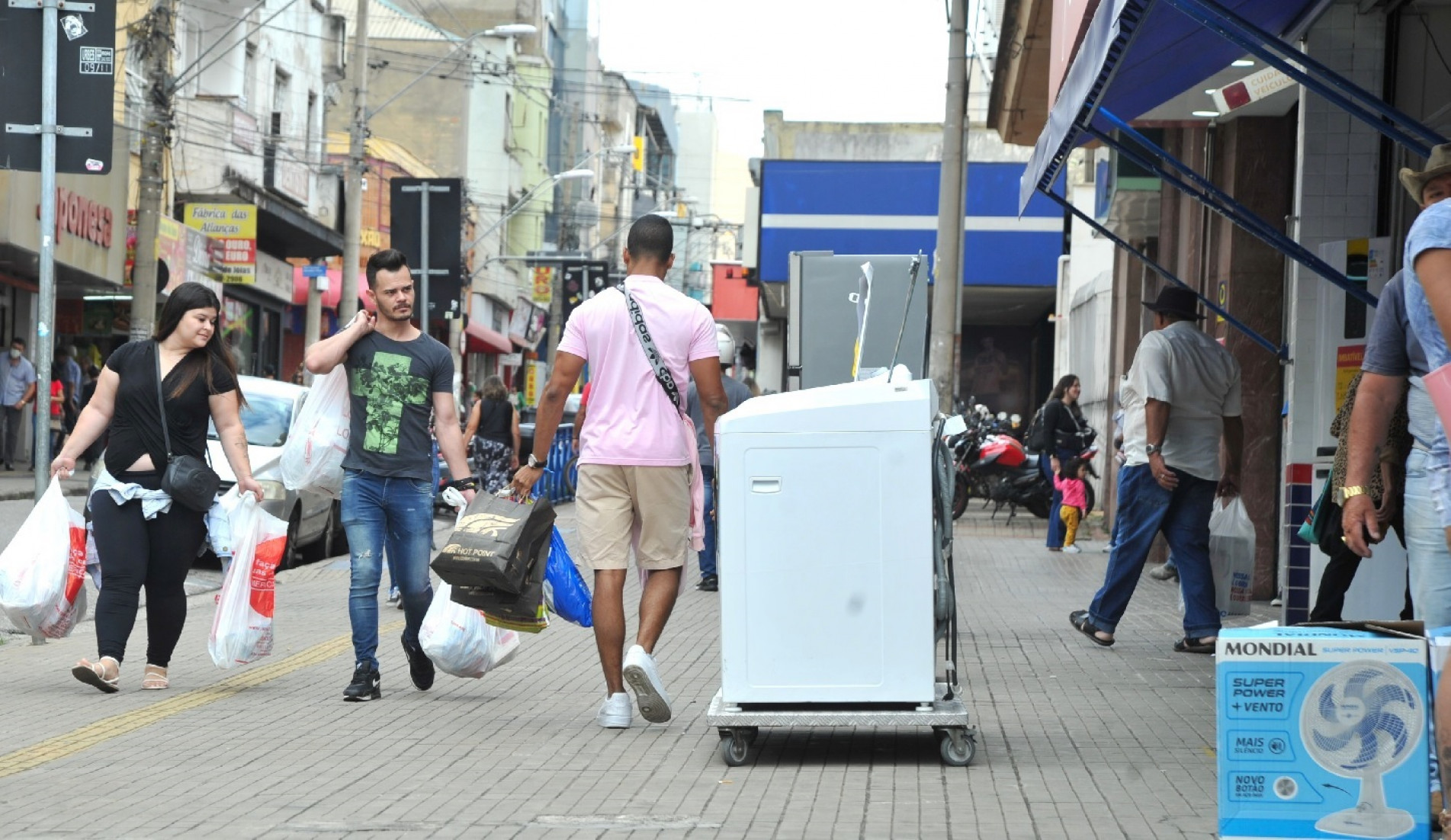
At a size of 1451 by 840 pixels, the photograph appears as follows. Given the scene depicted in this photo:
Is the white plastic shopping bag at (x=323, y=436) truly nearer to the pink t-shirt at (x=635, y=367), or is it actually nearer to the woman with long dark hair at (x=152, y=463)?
the woman with long dark hair at (x=152, y=463)

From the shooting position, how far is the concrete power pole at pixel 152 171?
21.4 m

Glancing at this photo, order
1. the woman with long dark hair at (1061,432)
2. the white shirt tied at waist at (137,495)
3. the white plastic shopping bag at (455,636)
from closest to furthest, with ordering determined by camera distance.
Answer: the white plastic shopping bag at (455,636) → the white shirt tied at waist at (137,495) → the woman with long dark hair at (1061,432)

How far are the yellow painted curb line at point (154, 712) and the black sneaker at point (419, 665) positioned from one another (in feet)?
2.44

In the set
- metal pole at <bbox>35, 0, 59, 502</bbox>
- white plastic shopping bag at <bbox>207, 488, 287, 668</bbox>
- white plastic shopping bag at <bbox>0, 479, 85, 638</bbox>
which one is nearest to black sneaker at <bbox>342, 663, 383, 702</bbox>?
white plastic shopping bag at <bbox>207, 488, 287, 668</bbox>

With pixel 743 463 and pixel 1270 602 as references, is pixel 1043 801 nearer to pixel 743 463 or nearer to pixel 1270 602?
pixel 743 463

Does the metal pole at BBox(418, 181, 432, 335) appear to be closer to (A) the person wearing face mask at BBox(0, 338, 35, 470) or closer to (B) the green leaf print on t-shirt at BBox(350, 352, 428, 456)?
(A) the person wearing face mask at BBox(0, 338, 35, 470)

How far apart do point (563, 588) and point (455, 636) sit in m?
0.64

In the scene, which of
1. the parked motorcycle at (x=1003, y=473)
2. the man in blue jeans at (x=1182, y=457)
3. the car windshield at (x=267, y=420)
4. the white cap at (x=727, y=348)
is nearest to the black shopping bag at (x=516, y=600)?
the man in blue jeans at (x=1182, y=457)

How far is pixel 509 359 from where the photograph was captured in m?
64.4

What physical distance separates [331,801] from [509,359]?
59.2 m

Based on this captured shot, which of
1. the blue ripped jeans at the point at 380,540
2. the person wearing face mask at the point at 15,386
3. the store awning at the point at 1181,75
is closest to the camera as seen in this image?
the store awning at the point at 1181,75

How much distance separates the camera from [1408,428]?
516 cm

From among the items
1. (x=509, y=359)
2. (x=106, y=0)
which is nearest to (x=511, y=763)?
(x=106, y=0)

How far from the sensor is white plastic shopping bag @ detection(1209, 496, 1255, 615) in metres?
9.38
